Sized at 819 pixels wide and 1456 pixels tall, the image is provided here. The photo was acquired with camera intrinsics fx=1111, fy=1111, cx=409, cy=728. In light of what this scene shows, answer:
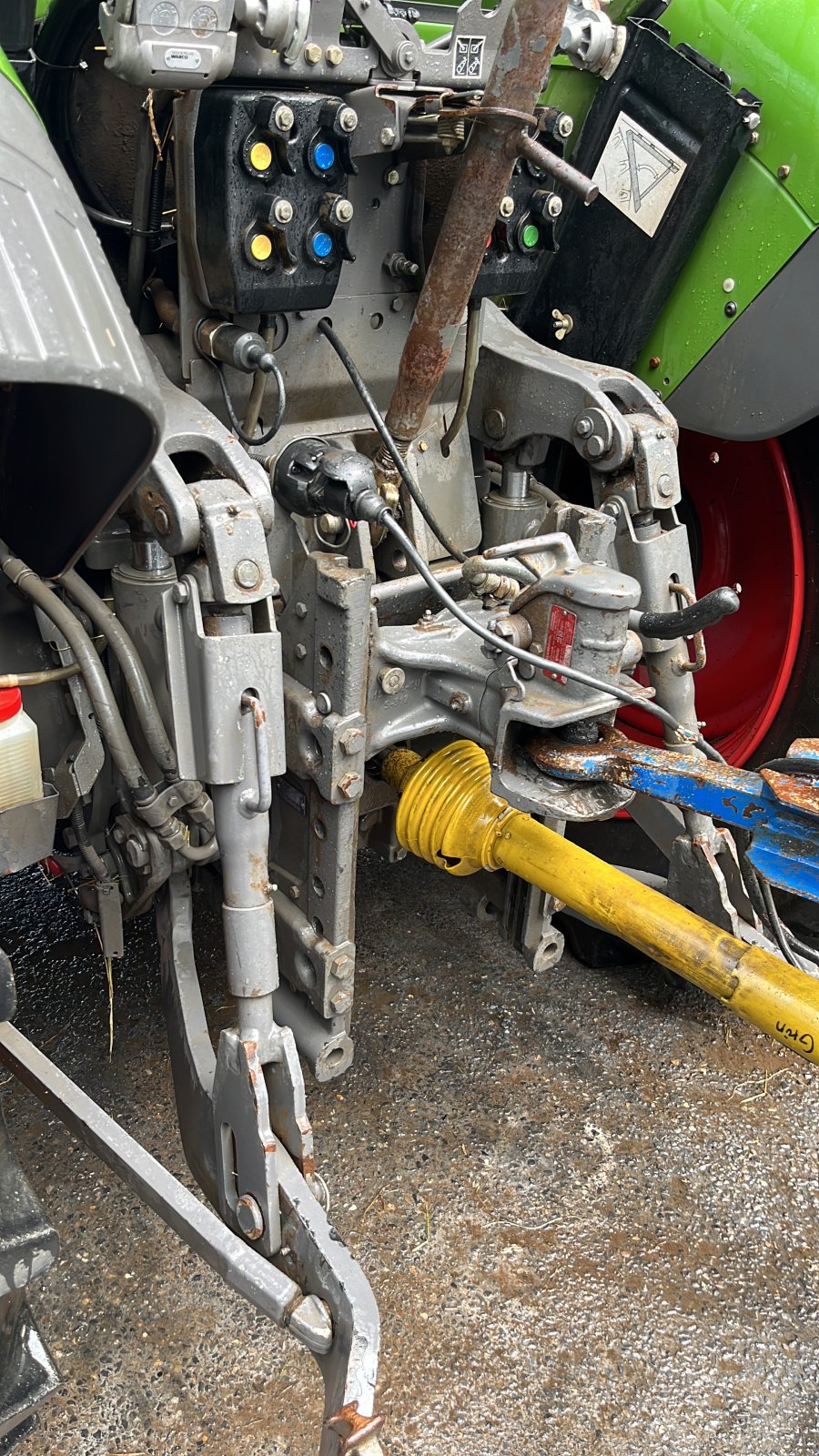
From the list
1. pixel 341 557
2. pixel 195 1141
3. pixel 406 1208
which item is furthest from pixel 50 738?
pixel 406 1208

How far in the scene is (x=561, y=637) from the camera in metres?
1.44

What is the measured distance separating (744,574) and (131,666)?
1.27 metres

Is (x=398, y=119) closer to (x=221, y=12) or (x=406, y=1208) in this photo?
(x=221, y=12)

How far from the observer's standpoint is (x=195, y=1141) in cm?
147

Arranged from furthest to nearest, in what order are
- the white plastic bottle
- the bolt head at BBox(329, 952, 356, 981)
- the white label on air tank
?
1. the bolt head at BBox(329, 952, 356, 981)
2. the white label on air tank
3. the white plastic bottle

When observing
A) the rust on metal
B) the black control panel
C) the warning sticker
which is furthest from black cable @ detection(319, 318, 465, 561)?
the rust on metal

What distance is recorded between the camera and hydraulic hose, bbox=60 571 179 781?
1.38m

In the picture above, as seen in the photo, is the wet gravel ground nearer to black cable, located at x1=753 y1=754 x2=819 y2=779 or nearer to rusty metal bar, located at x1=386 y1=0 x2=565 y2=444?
black cable, located at x1=753 y1=754 x2=819 y2=779

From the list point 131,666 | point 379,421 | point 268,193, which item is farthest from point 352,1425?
point 268,193

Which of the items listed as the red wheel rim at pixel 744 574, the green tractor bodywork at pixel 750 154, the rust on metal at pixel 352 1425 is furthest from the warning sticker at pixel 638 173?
the rust on metal at pixel 352 1425

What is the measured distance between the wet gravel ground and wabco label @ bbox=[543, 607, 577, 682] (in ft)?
2.72

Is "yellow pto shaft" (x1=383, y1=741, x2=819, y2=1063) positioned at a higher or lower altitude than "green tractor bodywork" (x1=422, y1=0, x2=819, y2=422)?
lower

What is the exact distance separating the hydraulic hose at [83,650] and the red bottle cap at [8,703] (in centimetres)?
28

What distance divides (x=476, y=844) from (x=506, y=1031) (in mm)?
580
